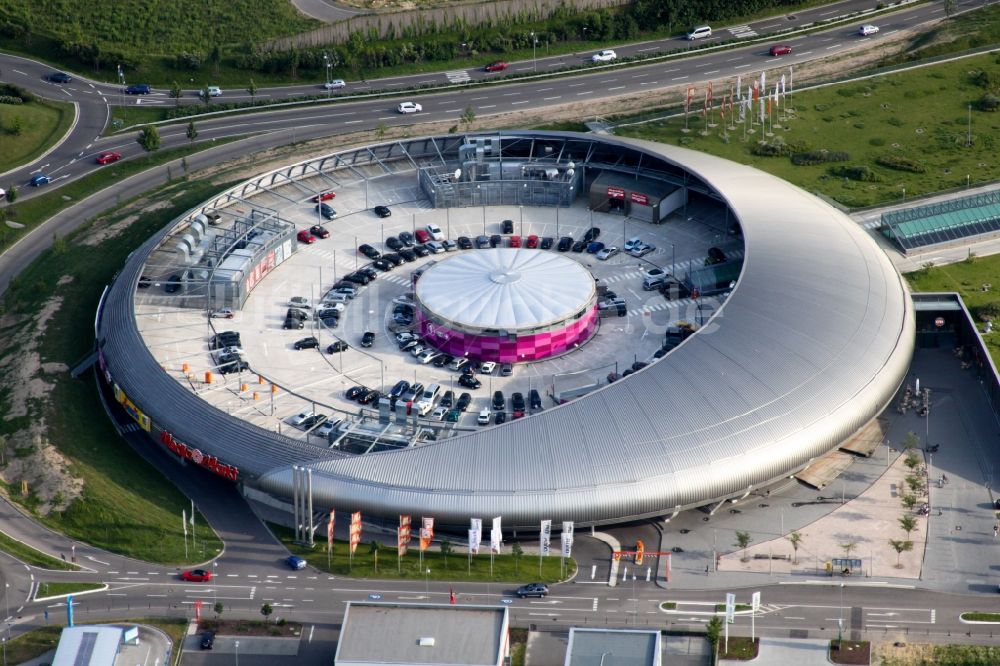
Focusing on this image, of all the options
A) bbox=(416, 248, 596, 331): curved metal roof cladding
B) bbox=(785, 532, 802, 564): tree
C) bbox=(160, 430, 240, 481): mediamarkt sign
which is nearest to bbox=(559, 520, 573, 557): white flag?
bbox=(785, 532, 802, 564): tree

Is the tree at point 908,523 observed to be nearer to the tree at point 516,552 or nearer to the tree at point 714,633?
the tree at point 714,633

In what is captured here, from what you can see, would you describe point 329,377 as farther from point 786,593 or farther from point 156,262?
point 786,593

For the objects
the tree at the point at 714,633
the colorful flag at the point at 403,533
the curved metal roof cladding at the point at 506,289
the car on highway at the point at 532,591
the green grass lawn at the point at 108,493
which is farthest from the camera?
the curved metal roof cladding at the point at 506,289

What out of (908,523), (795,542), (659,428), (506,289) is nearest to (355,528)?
(659,428)

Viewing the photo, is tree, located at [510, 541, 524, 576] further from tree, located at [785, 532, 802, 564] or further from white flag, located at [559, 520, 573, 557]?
tree, located at [785, 532, 802, 564]

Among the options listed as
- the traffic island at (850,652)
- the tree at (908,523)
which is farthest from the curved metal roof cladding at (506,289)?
the traffic island at (850,652)

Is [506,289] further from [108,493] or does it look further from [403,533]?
[108,493]
